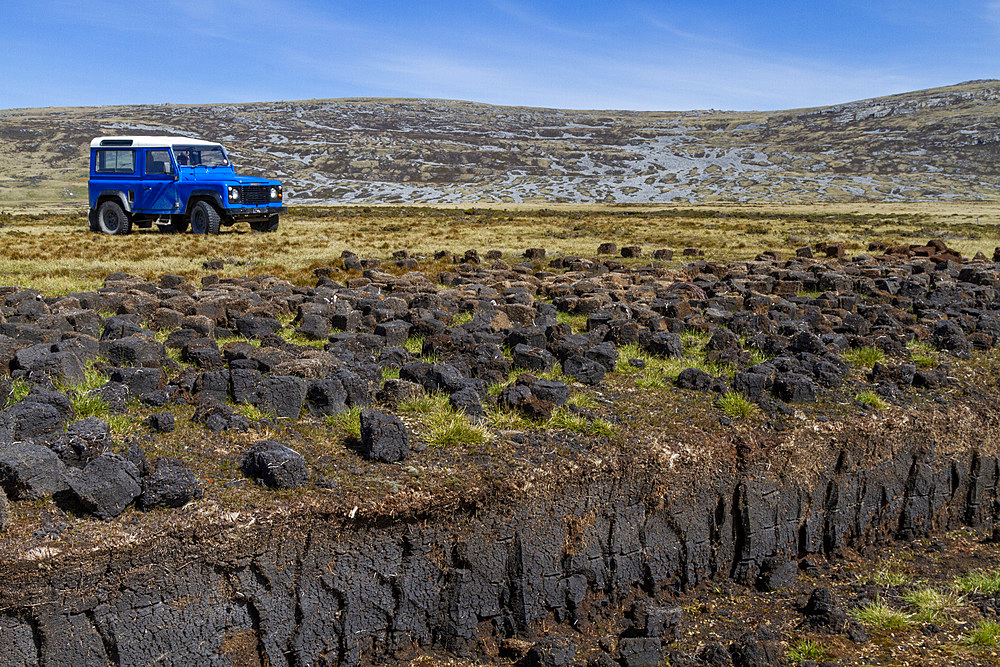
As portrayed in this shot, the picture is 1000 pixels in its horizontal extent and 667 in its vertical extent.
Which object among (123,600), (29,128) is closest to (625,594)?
(123,600)

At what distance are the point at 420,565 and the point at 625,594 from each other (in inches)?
65.8

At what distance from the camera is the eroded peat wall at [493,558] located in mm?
4402

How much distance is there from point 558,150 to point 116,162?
348 ft

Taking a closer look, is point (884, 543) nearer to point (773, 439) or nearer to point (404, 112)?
point (773, 439)

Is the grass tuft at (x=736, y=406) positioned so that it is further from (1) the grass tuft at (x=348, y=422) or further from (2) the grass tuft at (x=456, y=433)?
(1) the grass tuft at (x=348, y=422)

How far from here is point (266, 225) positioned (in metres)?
27.6

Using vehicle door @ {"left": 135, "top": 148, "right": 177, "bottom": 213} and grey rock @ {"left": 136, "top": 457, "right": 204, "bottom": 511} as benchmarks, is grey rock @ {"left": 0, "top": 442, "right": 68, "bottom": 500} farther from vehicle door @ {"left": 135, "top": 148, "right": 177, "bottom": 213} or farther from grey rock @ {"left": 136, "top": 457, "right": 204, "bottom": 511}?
vehicle door @ {"left": 135, "top": 148, "right": 177, "bottom": 213}

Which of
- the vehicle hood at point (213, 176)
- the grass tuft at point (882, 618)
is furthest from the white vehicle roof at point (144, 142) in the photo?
the grass tuft at point (882, 618)

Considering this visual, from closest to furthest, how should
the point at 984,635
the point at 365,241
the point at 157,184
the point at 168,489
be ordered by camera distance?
the point at 168,489
the point at 984,635
the point at 365,241
the point at 157,184

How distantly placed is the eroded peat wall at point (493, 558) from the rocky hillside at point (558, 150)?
237ft

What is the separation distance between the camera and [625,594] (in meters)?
5.85

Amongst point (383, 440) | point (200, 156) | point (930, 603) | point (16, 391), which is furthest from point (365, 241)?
point (930, 603)

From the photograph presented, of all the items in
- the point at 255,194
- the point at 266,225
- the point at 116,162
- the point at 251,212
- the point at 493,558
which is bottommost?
the point at 493,558

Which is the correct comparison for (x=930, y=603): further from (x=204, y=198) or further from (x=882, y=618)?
(x=204, y=198)
